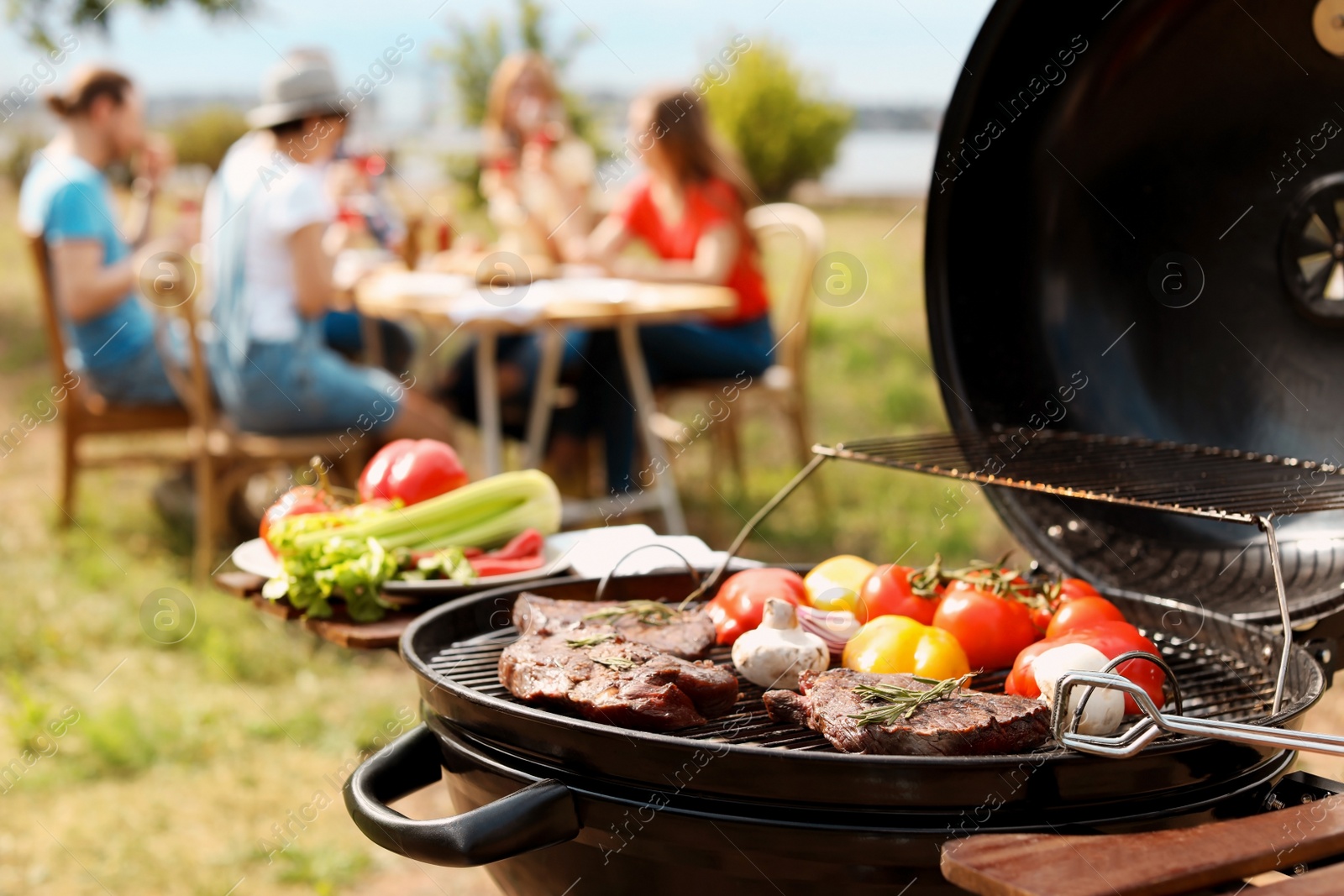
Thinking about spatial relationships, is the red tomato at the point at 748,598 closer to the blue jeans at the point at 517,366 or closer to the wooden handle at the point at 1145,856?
the wooden handle at the point at 1145,856

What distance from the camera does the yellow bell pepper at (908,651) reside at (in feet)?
5.39

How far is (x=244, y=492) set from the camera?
241 inches

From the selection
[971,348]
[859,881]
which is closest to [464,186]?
[971,348]

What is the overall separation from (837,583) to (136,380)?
4704 mm

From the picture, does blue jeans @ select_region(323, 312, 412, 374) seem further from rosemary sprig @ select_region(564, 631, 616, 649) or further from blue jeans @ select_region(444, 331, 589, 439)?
rosemary sprig @ select_region(564, 631, 616, 649)

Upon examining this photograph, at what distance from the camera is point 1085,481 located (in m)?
1.74

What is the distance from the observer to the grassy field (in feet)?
11.2

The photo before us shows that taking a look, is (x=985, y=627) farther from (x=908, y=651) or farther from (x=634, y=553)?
(x=634, y=553)

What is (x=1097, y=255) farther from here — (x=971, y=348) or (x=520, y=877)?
(x=520, y=877)

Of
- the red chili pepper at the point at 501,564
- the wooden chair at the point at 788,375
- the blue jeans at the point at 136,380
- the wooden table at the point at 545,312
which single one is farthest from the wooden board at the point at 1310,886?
the blue jeans at the point at 136,380

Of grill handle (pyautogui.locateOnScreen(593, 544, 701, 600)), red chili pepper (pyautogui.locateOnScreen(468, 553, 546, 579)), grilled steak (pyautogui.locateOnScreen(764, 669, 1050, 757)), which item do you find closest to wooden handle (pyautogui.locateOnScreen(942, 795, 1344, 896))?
grilled steak (pyautogui.locateOnScreen(764, 669, 1050, 757))

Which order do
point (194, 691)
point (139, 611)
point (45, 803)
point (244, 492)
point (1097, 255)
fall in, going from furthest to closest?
point (244, 492), point (139, 611), point (194, 691), point (45, 803), point (1097, 255)

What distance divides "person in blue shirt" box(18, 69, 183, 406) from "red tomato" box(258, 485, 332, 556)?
3.30 m

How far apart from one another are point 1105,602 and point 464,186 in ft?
37.6
